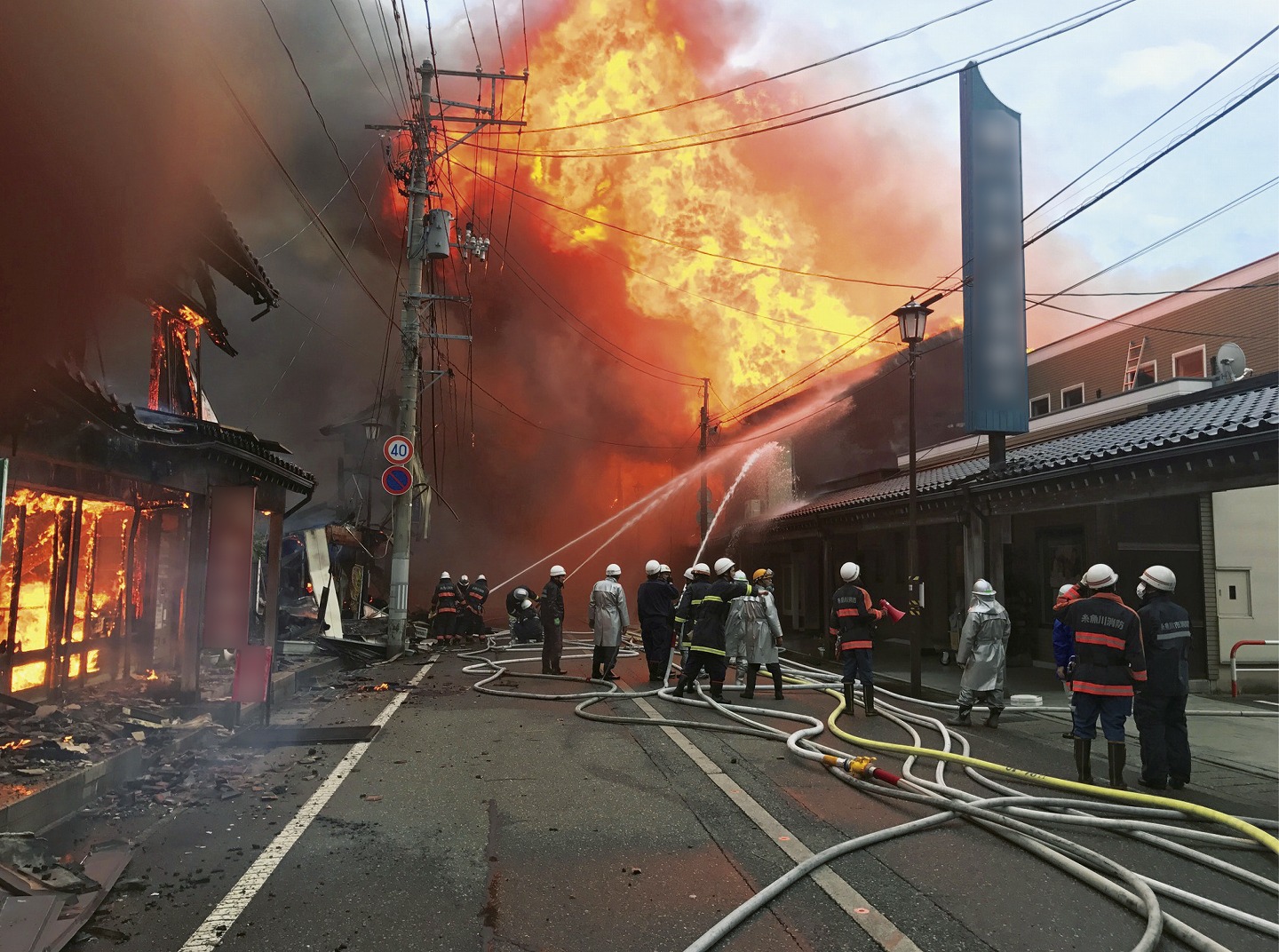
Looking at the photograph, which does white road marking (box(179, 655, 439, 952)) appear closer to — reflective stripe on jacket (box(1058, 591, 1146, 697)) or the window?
reflective stripe on jacket (box(1058, 591, 1146, 697))

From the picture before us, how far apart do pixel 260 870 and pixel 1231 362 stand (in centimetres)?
1617

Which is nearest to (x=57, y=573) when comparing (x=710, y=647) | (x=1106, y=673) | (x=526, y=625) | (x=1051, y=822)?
(x=710, y=647)

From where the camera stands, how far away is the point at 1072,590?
8.94 meters

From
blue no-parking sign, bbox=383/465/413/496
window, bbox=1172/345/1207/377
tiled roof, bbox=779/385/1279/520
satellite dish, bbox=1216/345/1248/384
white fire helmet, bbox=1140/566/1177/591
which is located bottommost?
white fire helmet, bbox=1140/566/1177/591

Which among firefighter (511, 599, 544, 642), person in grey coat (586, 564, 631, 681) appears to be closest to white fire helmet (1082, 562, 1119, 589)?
person in grey coat (586, 564, 631, 681)

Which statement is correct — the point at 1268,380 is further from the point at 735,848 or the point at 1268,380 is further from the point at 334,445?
the point at 334,445

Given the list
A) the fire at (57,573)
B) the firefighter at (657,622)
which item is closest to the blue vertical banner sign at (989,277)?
the firefighter at (657,622)

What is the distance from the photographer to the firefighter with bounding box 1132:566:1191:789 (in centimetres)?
610

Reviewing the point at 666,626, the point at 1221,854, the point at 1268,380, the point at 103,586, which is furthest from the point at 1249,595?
the point at 103,586

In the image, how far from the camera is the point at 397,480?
44.8 ft

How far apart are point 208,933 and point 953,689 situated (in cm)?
1013

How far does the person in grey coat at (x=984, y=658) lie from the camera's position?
8.30 metres

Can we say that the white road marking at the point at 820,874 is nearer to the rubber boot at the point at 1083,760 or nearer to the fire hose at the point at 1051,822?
the fire hose at the point at 1051,822

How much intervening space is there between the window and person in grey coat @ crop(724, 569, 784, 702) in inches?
530
